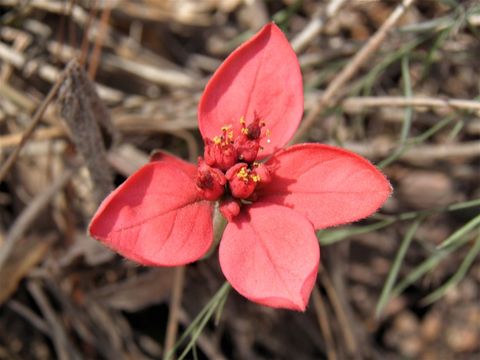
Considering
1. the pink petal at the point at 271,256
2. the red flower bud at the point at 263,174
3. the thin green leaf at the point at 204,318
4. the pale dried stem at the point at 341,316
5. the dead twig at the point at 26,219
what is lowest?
the pale dried stem at the point at 341,316

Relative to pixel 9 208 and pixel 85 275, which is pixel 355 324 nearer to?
pixel 85 275

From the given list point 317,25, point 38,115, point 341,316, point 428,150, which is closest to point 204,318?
point 38,115

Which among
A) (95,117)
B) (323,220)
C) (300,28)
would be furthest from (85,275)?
(300,28)

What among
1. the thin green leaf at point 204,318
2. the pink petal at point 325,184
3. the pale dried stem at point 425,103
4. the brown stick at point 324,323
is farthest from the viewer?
the brown stick at point 324,323

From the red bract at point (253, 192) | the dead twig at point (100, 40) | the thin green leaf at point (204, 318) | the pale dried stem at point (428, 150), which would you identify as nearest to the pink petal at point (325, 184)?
the red bract at point (253, 192)

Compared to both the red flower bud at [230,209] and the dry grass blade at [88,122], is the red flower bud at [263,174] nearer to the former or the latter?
the red flower bud at [230,209]

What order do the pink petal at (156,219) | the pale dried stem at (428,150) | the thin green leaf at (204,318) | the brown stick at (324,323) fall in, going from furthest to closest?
1. the pale dried stem at (428,150)
2. the brown stick at (324,323)
3. the thin green leaf at (204,318)
4. the pink petal at (156,219)

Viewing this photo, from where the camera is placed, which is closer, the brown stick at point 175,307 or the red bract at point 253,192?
the red bract at point 253,192
